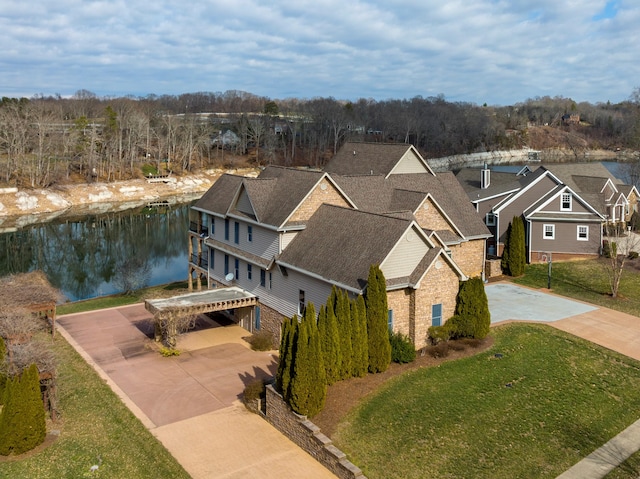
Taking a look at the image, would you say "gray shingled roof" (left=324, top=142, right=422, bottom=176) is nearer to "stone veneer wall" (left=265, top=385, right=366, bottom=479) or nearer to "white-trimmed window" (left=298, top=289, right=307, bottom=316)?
"white-trimmed window" (left=298, top=289, right=307, bottom=316)

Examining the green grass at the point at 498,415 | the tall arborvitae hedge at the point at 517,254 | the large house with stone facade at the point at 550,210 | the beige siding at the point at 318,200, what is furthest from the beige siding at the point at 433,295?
the large house with stone facade at the point at 550,210

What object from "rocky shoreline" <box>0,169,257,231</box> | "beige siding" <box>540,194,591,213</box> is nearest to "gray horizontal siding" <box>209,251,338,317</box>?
"beige siding" <box>540,194,591,213</box>

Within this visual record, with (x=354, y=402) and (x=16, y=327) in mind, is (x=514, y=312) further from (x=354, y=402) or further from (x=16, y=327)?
(x=16, y=327)

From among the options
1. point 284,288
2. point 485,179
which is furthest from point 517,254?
point 284,288

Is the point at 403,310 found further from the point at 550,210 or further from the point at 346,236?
the point at 550,210

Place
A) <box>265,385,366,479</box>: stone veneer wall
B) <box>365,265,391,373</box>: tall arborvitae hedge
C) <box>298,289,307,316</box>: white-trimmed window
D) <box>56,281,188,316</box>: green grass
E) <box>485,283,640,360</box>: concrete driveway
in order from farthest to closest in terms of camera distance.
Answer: <box>56,281,188,316</box>: green grass
<box>485,283,640,360</box>: concrete driveway
<box>298,289,307,316</box>: white-trimmed window
<box>365,265,391,373</box>: tall arborvitae hedge
<box>265,385,366,479</box>: stone veneer wall
